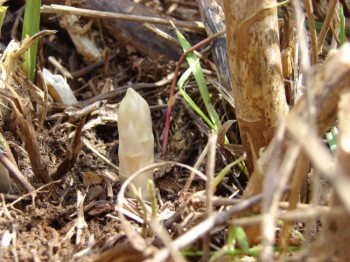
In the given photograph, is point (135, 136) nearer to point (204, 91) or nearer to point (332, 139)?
point (204, 91)

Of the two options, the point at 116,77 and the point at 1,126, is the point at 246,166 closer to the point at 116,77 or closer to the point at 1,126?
the point at 1,126

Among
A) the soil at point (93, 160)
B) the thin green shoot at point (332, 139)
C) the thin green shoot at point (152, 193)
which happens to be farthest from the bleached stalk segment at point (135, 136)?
the thin green shoot at point (332, 139)

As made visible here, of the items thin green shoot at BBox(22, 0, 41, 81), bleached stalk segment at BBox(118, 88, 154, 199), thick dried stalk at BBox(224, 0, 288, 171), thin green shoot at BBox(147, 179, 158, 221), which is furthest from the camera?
thin green shoot at BBox(22, 0, 41, 81)

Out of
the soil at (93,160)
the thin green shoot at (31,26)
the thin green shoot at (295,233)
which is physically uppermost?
the thin green shoot at (31,26)

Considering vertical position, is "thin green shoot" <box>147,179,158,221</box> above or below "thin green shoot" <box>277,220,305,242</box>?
above

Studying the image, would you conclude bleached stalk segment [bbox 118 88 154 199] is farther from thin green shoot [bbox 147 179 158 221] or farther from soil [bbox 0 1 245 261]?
thin green shoot [bbox 147 179 158 221]

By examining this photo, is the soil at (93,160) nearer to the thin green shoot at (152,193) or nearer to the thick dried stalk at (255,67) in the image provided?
the thin green shoot at (152,193)

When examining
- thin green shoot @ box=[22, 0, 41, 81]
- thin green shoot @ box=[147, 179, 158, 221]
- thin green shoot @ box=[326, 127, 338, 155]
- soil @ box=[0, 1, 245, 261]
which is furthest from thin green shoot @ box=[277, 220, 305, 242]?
thin green shoot @ box=[22, 0, 41, 81]

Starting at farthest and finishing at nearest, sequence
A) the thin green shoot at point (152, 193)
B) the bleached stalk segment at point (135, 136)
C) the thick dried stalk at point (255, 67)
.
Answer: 1. the bleached stalk segment at point (135, 136)
2. the thick dried stalk at point (255, 67)
3. the thin green shoot at point (152, 193)

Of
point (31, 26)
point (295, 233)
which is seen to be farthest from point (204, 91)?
point (295, 233)
